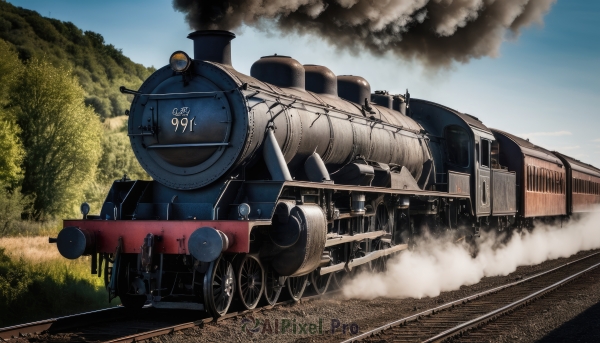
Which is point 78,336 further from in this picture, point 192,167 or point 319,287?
point 319,287

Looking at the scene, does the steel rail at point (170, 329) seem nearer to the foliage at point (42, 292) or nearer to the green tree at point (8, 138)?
the foliage at point (42, 292)

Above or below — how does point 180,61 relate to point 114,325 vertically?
above

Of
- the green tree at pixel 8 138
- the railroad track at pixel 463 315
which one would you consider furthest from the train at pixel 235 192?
the green tree at pixel 8 138

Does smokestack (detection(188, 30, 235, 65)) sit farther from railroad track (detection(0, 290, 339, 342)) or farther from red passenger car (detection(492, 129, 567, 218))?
red passenger car (detection(492, 129, 567, 218))

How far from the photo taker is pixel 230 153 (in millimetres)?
8453

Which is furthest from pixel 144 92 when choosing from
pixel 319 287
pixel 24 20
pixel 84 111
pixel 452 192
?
pixel 24 20

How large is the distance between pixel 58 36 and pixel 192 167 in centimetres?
7661

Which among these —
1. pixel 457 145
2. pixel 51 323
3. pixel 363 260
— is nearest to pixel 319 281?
pixel 363 260

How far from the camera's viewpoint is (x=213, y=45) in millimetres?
9148

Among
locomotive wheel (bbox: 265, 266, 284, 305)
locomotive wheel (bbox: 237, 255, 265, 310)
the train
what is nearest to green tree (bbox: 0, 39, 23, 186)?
the train

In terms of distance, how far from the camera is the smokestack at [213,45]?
9.15 m

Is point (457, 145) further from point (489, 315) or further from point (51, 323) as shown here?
point (51, 323)

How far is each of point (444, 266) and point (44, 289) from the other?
8083 mm

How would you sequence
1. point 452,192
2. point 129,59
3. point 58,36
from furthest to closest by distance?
point 129,59 → point 58,36 → point 452,192
